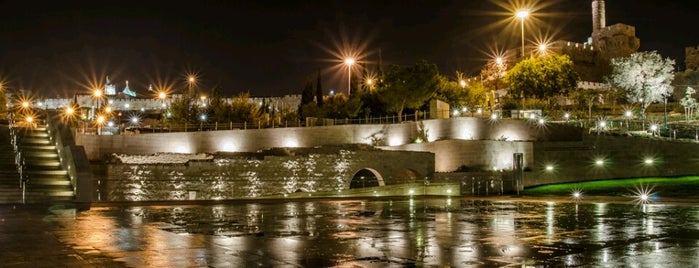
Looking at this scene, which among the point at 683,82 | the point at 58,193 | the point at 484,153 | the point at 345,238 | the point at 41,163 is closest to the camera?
the point at 345,238

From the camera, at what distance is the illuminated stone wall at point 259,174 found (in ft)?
98.2

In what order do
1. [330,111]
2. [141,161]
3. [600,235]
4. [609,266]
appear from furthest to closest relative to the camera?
[330,111] < [141,161] < [600,235] < [609,266]

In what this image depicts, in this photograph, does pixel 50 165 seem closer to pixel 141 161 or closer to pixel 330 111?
pixel 141 161

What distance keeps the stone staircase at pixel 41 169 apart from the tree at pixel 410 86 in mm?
24258

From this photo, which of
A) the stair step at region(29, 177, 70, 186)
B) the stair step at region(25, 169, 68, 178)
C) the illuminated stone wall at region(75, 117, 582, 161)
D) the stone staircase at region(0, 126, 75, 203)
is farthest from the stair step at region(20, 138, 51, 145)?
the illuminated stone wall at region(75, 117, 582, 161)

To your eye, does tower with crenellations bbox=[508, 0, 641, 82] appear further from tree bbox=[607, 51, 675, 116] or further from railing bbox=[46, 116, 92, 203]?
railing bbox=[46, 116, 92, 203]

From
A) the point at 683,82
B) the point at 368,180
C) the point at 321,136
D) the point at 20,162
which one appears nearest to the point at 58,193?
the point at 20,162

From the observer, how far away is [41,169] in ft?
75.0

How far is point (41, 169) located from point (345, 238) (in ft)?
50.7

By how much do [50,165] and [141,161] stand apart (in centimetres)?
1049

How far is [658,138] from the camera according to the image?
37.0m

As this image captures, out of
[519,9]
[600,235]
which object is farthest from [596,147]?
[600,235]

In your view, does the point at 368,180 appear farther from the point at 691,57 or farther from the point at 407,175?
the point at 691,57

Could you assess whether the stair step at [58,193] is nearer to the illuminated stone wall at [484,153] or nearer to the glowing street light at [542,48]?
the illuminated stone wall at [484,153]
